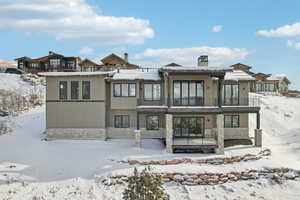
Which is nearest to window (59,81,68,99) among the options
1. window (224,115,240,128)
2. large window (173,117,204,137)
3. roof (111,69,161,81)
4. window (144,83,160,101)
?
roof (111,69,161,81)

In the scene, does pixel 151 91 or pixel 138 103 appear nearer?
pixel 138 103

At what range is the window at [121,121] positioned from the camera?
21297 mm

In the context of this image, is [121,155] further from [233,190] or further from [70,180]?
[233,190]

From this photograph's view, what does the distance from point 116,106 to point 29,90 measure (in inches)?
837

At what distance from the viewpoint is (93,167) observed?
50.2 ft

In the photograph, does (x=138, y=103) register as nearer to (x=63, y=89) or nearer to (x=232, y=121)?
(x=63, y=89)

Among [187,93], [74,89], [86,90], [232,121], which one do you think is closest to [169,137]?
[187,93]

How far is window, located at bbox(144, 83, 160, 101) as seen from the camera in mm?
20984

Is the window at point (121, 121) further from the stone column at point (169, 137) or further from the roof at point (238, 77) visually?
the roof at point (238, 77)

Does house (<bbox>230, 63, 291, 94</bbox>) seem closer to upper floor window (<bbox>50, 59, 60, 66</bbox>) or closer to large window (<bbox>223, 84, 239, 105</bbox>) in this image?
large window (<bbox>223, 84, 239, 105</bbox>)

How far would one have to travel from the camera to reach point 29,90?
35.7 metres

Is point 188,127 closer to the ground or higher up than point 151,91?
closer to the ground

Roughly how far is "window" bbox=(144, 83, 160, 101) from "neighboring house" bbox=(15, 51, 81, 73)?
102 feet

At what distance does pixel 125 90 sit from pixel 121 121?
2.81 metres
